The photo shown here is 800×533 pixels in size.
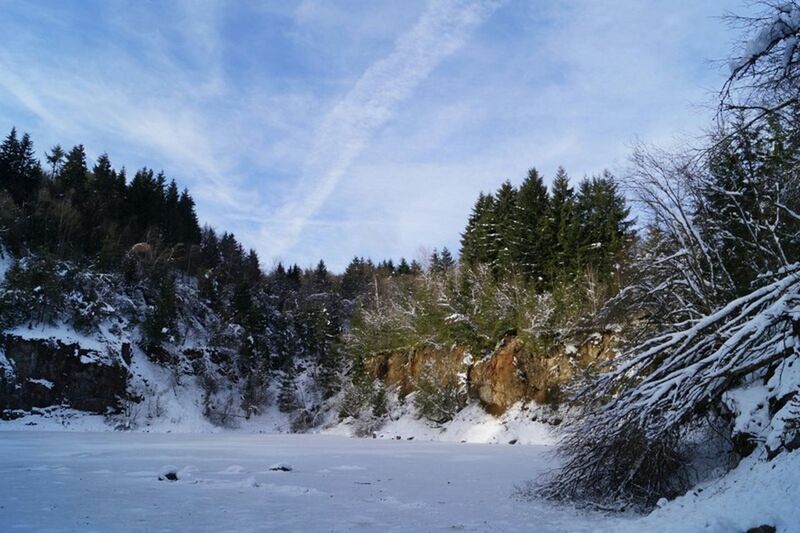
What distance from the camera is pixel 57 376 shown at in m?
35.2

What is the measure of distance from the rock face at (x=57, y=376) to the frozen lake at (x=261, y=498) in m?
23.9

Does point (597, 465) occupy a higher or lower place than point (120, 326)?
lower

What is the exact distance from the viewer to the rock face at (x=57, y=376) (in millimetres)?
33062

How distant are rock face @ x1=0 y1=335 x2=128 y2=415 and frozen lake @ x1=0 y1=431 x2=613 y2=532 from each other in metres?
23.9

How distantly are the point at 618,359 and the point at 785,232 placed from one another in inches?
187

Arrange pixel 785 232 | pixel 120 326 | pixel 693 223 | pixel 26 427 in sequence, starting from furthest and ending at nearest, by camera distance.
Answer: pixel 120 326 < pixel 26 427 < pixel 693 223 < pixel 785 232

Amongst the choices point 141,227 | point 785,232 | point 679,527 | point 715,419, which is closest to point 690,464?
point 715,419

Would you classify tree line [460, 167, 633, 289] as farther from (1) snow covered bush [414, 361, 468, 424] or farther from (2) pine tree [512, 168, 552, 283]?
(1) snow covered bush [414, 361, 468, 424]

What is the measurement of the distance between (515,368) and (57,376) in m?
31.2

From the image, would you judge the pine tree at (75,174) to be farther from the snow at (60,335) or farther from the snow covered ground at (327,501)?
the snow covered ground at (327,501)

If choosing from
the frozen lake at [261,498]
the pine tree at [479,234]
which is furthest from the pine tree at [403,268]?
the frozen lake at [261,498]

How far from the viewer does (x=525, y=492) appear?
361 inches

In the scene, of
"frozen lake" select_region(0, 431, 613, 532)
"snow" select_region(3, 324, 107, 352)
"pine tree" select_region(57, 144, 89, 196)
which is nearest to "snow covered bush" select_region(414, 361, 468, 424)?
"frozen lake" select_region(0, 431, 613, 532)

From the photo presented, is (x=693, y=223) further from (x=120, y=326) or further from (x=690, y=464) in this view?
(x=120, y=326)
